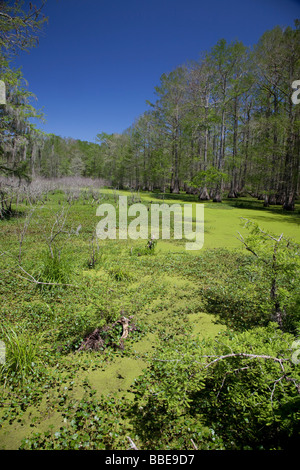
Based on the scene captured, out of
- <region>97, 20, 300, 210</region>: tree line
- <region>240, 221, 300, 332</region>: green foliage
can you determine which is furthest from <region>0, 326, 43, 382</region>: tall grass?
<region>97, 20, 300, 210</region>: tree line

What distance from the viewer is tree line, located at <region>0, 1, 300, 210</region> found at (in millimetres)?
9969

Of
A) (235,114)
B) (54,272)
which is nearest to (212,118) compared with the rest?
(235,114)

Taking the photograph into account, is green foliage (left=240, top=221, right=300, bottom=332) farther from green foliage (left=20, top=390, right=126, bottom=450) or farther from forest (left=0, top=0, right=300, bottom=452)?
green foliage (left=20, top=390, right=126, bottom=450)

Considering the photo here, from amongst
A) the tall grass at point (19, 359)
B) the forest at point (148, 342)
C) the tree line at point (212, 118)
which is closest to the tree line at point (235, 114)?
the tree line at point (212, 118)

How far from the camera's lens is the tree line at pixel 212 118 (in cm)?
997

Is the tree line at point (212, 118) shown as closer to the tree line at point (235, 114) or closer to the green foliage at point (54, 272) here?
the tree line at point (235, 114)

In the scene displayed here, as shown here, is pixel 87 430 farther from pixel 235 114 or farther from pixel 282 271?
pixel 235 114

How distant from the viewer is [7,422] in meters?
1.77

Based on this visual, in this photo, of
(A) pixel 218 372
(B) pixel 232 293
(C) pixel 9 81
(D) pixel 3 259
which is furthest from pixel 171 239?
(C) pixel 9 81

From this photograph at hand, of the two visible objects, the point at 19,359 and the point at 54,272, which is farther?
the point at 54,272

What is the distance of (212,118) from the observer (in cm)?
1444

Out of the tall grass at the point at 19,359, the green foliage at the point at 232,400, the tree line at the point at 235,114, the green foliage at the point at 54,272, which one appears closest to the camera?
the green foliage at the point at 232,400

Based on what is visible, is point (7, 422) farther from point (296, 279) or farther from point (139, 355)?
point (296, 279)

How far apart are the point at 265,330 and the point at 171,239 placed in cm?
513
